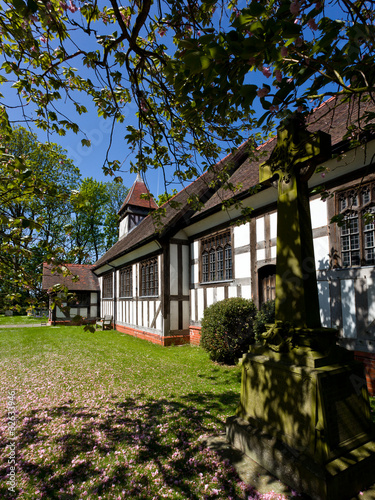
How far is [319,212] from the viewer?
6.32m

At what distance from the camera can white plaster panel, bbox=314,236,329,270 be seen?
6.10m

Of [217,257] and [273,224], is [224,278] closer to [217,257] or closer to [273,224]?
[217,257]

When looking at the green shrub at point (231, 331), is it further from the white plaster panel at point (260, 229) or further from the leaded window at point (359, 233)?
the leaded window at point (359, 233)

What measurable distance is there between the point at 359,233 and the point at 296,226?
3267mm

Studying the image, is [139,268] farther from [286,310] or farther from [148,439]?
[286,310]

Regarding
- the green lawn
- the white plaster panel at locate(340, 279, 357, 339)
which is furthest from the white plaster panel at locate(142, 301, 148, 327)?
the white plaster panel at locate(340, 279, 357, 339)

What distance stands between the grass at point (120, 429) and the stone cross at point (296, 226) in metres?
1.81

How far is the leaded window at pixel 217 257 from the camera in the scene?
30.8ft

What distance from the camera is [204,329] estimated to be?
26.0 feet

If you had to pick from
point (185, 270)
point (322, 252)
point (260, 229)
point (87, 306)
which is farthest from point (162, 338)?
point (87, 306)

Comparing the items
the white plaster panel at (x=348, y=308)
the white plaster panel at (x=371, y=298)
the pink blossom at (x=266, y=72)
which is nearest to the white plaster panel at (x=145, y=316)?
the white plaster panel at (x=348, y=308)

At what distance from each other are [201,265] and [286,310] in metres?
7.64

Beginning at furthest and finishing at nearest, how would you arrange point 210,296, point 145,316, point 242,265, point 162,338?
point 145,316 → point 162,338 → point 210,296 → point 242,265

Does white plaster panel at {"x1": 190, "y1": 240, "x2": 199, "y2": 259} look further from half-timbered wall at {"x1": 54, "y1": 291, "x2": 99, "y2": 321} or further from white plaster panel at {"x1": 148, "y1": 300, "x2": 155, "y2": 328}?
half-timbered wall at {"x1": 54, "y1": 291, "x2": 99, "y2": 321}
